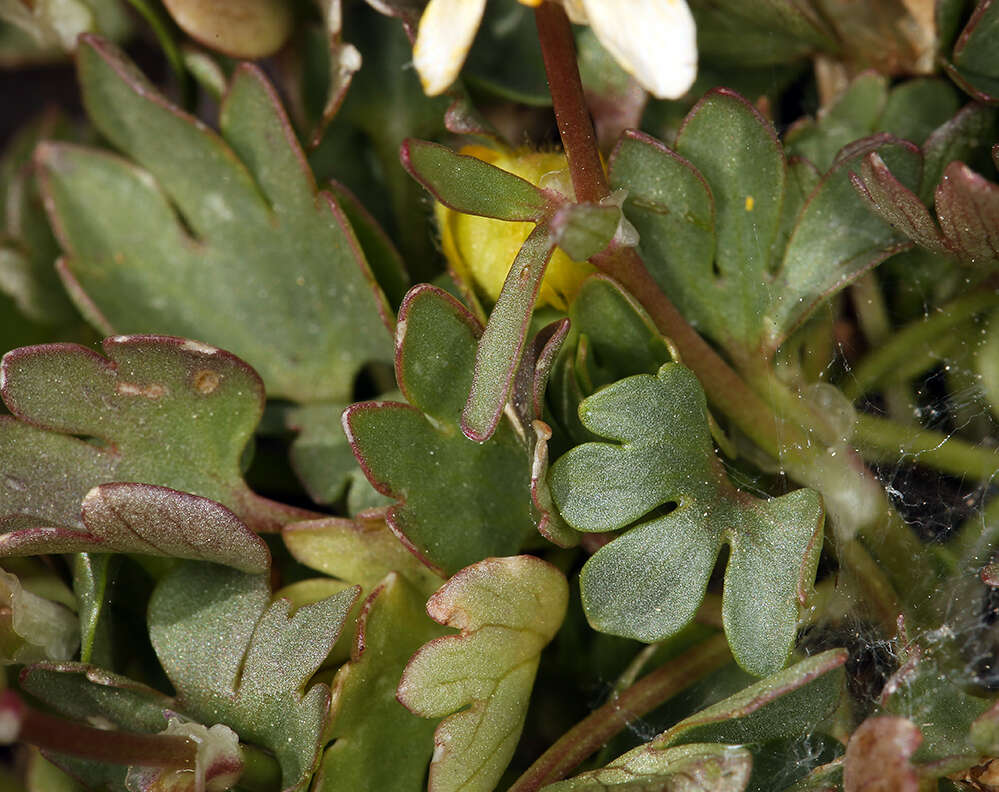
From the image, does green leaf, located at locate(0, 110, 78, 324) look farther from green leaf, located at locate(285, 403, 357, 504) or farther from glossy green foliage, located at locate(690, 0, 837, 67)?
glossy green foliage, located at locate(690, 0, 837, 67)

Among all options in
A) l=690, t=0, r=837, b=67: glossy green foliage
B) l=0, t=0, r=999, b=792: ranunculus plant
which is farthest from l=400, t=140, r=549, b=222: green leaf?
l=690, t=0, r=837, b=67: glossy green foliage

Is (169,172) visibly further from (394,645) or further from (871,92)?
(871,92)

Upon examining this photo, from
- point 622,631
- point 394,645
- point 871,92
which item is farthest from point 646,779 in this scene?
point 871,92

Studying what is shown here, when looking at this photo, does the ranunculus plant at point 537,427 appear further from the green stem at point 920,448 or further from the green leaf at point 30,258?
the green leaf at point 30,258

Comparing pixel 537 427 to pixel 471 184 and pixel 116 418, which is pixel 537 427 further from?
pixel 116 418

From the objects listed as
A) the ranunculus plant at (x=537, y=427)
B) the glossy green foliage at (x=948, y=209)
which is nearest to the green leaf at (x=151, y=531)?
the ranunculus plant at (x=537, y=427)

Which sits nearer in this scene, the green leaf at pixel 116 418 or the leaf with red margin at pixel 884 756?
the leaf with red margin at pixel 884 756

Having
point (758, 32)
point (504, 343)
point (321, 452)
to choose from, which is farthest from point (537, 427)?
point (758, 32)
